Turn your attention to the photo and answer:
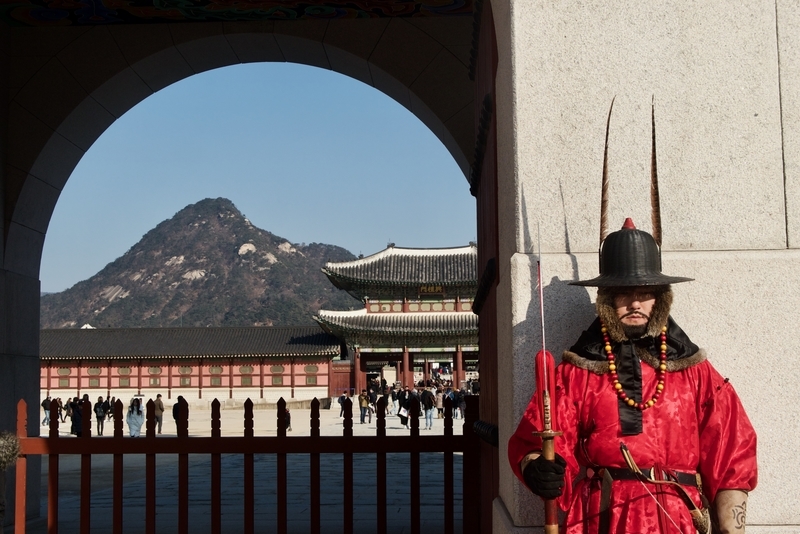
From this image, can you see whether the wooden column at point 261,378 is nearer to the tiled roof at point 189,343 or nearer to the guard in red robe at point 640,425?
the tiled roof at point 189,343

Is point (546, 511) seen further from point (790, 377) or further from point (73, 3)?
point (73, 3)

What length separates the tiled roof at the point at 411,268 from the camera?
1647 inches

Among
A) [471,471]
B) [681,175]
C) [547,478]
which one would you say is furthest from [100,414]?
[547,478]

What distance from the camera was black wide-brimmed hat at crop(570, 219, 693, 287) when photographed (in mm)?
2875

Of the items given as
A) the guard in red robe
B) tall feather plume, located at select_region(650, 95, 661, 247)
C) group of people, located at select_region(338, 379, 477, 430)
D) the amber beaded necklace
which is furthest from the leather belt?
group of people, located at select_region(338, 379, 477, 430)

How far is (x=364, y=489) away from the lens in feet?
34.8

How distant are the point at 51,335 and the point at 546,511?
1709 inches

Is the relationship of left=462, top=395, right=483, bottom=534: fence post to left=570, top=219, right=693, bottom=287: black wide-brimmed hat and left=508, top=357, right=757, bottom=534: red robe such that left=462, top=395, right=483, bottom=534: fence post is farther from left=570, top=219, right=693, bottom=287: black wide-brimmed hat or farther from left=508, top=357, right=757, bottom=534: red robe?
left=570, top=219, right=693, bottom=287: black wide-brimmed hat

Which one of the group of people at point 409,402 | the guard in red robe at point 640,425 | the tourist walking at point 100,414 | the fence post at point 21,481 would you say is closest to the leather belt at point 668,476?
the guard in red robe at point 640,425

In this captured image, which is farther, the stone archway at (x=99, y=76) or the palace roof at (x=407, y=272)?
the palace roof at (x=407, y=272)

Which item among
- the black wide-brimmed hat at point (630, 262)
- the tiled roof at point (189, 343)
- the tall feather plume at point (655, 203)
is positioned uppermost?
the tall feather plume at point (655, 203)

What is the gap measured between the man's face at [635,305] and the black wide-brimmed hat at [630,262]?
2.7 inches

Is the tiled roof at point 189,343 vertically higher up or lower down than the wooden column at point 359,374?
higher up

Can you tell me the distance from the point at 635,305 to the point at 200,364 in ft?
130
